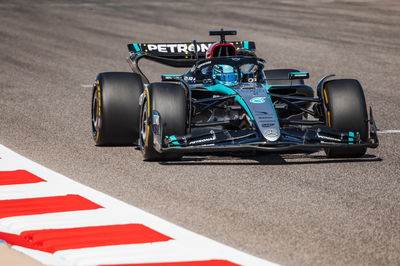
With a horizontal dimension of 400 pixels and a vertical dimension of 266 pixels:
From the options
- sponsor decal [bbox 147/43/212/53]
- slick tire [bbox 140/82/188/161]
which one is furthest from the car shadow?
sponsor decal [bbox 147/43/212/53]

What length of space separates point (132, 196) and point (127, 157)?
1.87 meters

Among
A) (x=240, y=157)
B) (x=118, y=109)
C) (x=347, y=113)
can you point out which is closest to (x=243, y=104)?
(x=240, y=157)

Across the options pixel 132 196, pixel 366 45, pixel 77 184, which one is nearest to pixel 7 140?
pixel 77 184

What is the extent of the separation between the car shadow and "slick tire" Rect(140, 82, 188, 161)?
0.15 metres

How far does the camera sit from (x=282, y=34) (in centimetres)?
2309

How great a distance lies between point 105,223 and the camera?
702 centimetres

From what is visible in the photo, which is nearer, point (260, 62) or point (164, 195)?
point (164, 195)

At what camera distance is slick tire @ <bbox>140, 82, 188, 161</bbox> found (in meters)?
9.16

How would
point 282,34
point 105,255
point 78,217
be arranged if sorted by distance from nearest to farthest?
point 105,255 → point 78,217 → point 282,34

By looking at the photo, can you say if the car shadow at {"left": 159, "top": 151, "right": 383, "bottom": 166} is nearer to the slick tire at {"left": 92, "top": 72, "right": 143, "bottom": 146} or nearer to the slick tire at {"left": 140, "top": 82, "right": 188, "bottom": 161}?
the slick tire at {"left": 140, "top": 82, "right": 188, "bottom": 161}

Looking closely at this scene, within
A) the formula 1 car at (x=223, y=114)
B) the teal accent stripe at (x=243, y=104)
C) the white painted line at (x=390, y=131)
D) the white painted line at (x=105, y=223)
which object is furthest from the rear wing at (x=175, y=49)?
the white painted line at (x=105, y=223)

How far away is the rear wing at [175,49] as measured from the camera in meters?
12.1

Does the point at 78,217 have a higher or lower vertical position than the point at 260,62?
lower

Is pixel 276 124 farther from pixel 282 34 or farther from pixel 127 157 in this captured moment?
pixel 282 34
